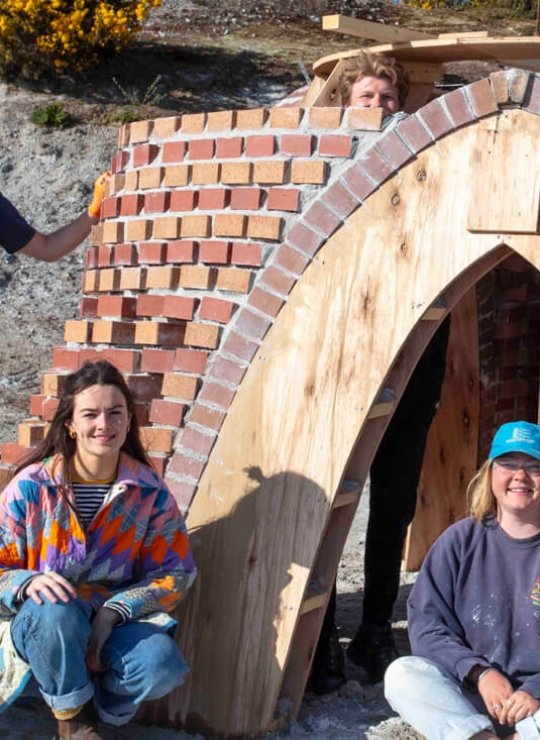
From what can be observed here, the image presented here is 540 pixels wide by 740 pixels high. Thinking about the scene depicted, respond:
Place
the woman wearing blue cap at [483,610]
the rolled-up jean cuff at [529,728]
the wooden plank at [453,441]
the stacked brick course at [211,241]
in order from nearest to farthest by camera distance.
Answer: the rolled-up jean cuff at [529,728]
the woman wearing blue cap at [483,610]
the stacked brick course at [211,241]
the wooden plank at [453,441]

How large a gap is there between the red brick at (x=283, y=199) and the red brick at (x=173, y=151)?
429mm

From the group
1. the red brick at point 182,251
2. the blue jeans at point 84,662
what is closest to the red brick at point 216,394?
the red brick at point 182,251

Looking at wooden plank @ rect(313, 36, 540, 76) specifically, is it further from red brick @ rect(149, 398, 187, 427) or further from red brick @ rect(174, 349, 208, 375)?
red brick @ rect(149, 398, 187, 427)

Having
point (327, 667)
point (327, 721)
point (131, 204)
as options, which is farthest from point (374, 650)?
point (131, 204)

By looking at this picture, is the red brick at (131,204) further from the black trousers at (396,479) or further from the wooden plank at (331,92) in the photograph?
the black trousers at (396,479)

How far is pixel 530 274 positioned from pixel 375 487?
2107mm

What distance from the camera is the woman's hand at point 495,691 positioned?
10.6 feet

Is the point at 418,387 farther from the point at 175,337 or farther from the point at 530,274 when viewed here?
the point at 530,274

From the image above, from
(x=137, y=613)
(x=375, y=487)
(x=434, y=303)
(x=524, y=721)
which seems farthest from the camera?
(x=375, y=487)

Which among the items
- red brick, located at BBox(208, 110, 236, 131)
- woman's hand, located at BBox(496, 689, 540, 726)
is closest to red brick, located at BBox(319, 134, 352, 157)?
red brick, located at BBox(208, 110, 236, 131)

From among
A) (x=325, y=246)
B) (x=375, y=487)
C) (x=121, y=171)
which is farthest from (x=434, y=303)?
(x=121, y=171)

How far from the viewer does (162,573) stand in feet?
11.7

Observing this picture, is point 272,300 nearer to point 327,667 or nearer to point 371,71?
point 371,71

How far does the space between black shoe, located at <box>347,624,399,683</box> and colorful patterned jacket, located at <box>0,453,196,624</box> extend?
0.96m
